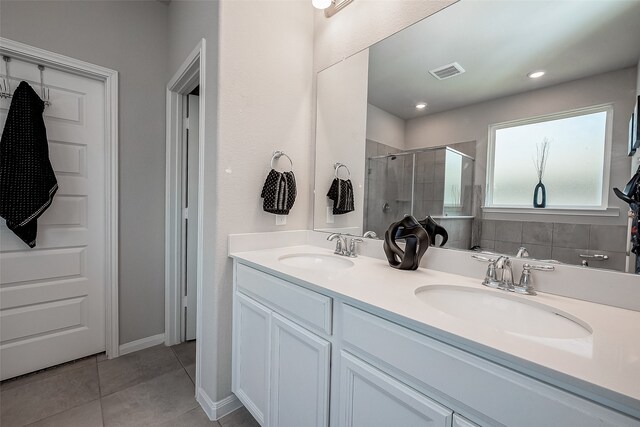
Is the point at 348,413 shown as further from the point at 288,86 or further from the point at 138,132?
the point at 138,132

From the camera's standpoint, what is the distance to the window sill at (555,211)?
0.83m

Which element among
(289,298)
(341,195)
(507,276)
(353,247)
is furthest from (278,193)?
(507,276)

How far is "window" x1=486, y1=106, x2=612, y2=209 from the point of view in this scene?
33.3 inches

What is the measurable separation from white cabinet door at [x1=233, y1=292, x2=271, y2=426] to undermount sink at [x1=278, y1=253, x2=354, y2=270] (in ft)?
1.01

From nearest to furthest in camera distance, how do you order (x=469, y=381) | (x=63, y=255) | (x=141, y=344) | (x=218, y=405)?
(x=469, y=381)
(x=218, y=405)
(x=63, y=255)
(x=141, y=344)

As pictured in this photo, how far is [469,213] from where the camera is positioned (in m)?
1.12

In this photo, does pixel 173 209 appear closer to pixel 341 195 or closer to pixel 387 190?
pixel 341 195

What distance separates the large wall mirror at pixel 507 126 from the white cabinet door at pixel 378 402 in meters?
0.65

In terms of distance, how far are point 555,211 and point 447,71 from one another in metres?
0.74

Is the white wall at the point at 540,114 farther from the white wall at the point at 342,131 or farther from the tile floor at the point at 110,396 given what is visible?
the tile floor at the point at 110,396

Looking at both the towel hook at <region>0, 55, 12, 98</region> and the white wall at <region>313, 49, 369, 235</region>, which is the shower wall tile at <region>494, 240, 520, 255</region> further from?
the towel hook at <region>0, 55, 12, 98</region>

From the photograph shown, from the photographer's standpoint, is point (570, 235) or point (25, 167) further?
point (25, 167)

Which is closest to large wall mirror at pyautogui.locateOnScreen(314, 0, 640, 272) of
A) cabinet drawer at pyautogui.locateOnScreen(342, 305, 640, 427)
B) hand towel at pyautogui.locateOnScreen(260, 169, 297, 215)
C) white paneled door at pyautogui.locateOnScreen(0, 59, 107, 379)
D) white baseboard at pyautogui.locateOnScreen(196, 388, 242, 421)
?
hand towel at pyautogui.locateOnScreen(260, 169, 297, 215)

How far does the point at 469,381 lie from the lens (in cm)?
58
